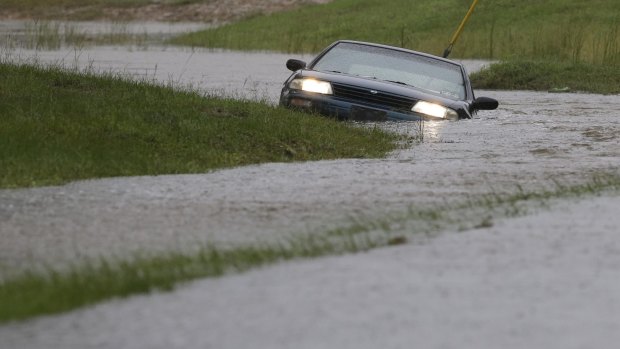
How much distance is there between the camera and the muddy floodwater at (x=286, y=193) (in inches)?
330

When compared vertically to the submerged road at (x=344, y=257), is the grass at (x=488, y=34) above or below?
below

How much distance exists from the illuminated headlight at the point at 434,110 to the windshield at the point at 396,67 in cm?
47

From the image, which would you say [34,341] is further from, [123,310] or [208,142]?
[208,142]

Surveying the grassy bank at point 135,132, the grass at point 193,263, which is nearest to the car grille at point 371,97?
the grassy bank at point 135,132

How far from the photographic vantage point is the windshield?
54.5 ft

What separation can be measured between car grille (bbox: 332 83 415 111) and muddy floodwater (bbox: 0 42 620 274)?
10.2 inches

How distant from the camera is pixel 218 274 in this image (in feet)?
23.5

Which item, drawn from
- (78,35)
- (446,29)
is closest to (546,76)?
(78,35)

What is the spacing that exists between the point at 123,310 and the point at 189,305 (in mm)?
285

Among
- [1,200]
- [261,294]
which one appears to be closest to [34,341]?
[261,294]

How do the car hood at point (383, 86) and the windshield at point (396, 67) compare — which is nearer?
the car hood at point (383, 86)

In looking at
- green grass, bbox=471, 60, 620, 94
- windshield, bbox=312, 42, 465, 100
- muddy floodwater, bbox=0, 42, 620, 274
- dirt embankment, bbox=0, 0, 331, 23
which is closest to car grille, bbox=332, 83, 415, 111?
muddy floodwater, bbox=0, 42, 620, 274

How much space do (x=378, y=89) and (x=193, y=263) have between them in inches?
333

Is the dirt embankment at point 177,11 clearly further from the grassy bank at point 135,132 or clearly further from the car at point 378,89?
the grassy bank at point 135,132
